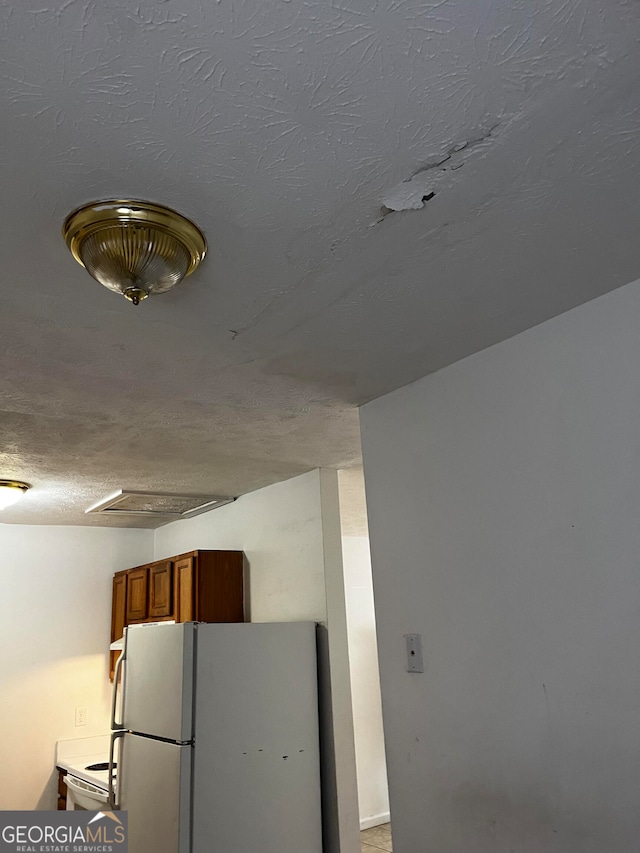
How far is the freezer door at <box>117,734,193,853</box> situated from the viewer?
2730mm

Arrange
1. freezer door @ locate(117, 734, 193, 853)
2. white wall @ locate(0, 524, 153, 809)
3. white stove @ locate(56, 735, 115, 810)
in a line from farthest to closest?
white wall @ locate(0, 524, 153, 809), white stove @ locate(56, 735, 115, 810), freezer door @ locate(117, 734, 193, 853)

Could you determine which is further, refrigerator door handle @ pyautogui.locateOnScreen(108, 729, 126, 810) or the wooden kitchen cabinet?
the wooden kitchen cabinet

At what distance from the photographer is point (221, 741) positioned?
2896mm

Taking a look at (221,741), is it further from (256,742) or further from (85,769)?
(85,769)

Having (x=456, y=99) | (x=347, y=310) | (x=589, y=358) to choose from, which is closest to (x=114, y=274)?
(x=347, y=310)

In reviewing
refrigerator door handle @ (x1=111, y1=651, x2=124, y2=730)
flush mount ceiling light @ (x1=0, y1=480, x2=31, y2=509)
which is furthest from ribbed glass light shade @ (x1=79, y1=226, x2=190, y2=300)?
refrigerator door handle @ (x1=111, y1=651, x2=124, y2=730)

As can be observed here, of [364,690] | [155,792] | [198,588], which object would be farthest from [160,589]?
[364,690]

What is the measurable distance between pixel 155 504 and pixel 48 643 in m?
1.44

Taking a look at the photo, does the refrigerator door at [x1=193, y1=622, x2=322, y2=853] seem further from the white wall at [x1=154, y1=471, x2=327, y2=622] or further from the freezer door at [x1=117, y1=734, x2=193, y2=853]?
the white wall at [x1=154, y1=471, x2=327, y2=622]

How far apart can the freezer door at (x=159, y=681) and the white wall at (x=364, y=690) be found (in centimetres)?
233

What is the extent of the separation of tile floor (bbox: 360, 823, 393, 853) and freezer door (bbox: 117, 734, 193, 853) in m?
Answer: 2.31

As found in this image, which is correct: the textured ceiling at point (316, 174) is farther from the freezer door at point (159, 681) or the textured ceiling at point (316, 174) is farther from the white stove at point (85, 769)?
the white stove at point (85, 769)

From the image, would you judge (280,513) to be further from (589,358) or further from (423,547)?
(589,358)

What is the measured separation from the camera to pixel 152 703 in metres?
3.11
